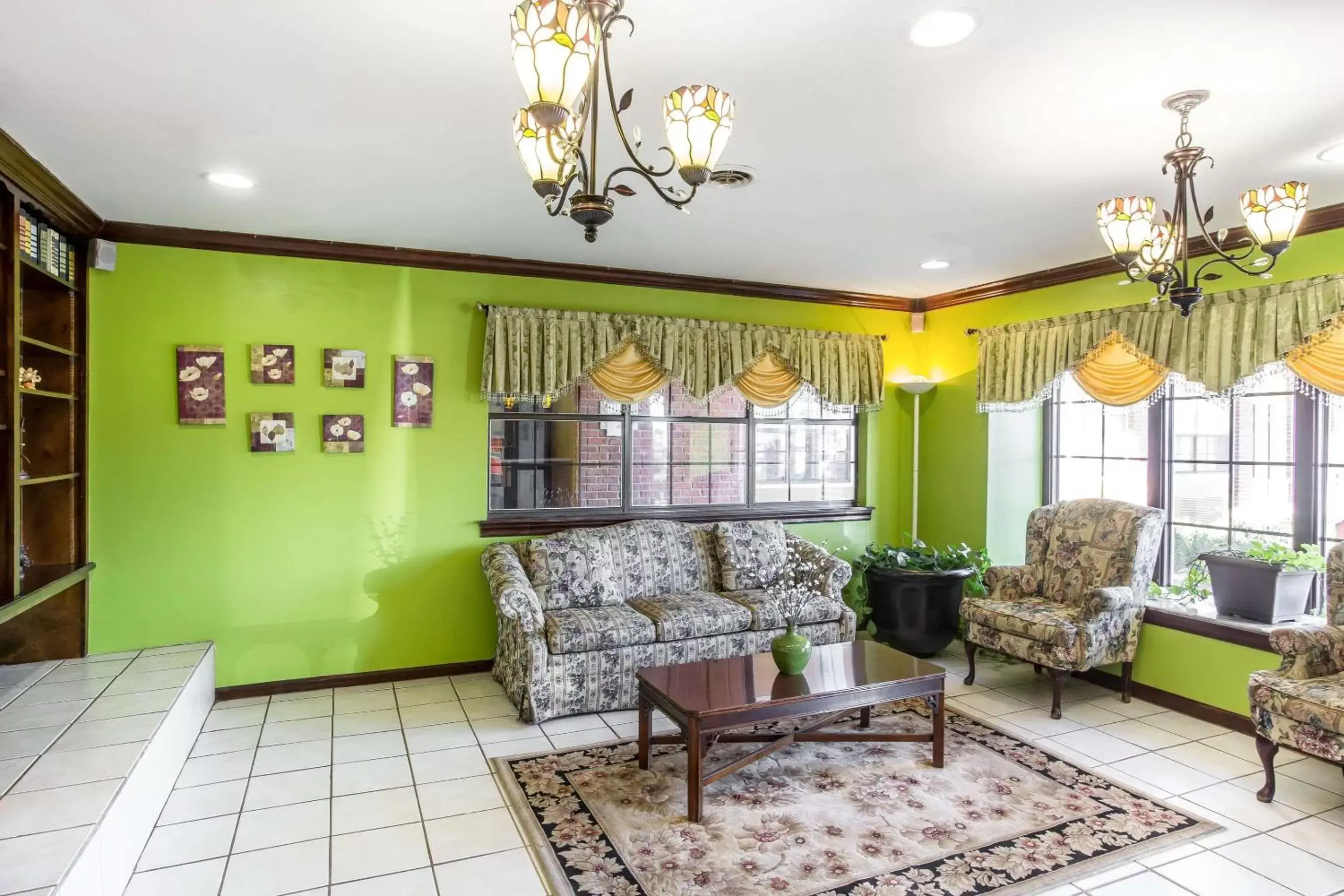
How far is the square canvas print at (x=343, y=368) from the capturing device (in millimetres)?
4414

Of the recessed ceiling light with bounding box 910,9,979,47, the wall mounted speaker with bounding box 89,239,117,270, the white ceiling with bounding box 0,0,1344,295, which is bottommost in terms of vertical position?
the wall mounted speaker with bounding box 89,239,117,270

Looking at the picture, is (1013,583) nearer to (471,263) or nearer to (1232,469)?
(1232,469)

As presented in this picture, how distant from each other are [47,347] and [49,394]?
21cm

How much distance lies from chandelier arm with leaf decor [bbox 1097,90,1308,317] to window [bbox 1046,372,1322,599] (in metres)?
1.77

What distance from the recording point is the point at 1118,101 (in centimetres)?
248

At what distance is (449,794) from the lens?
10.4 feet

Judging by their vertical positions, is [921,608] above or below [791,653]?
below

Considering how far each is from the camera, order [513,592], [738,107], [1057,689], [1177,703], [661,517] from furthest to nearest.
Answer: [661,517] → [1177,703] → [1057,689] → [513,592] → [738,107]

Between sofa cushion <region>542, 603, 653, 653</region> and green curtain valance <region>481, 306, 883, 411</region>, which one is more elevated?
green curtain valance <region>481, 306, 883, 411</region>

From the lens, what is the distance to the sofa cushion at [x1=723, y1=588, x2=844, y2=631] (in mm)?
4484

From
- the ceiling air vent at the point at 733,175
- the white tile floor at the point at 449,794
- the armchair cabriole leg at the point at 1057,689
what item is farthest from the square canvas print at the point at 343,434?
the armchair cabriole leg at the point at 1057,689

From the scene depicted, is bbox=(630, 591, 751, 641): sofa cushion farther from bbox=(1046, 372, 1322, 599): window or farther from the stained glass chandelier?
the stained glass chandelier

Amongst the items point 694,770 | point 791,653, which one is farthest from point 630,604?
point 694,770

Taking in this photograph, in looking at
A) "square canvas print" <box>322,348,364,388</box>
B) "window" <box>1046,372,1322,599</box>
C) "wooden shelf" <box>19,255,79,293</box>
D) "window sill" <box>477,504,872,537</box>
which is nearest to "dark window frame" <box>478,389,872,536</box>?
"window sill" <box>477,504,872,537</box>
